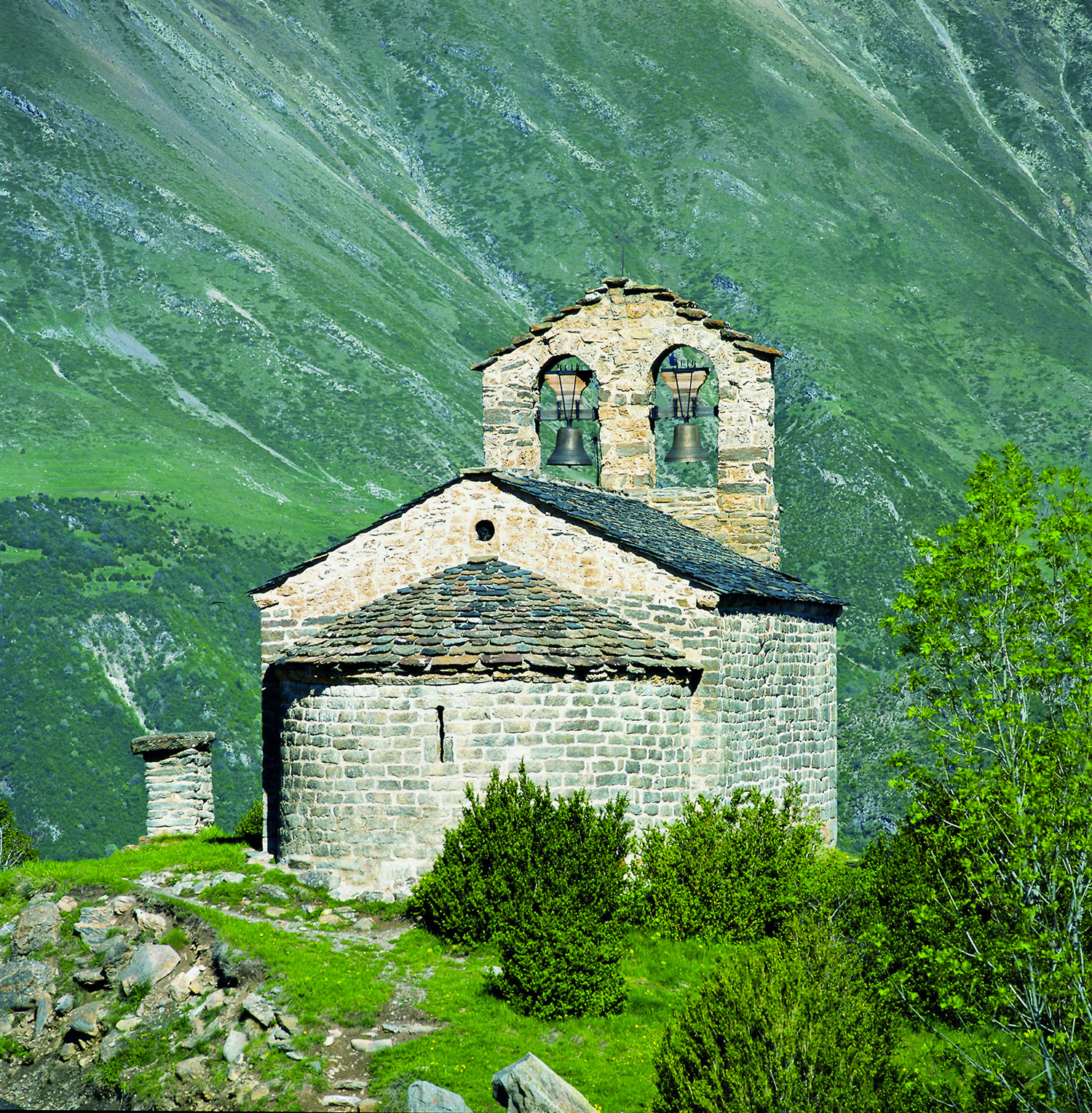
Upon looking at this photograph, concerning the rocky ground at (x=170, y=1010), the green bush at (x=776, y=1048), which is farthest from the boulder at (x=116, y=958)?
the green bush at (x=776, y=1048)

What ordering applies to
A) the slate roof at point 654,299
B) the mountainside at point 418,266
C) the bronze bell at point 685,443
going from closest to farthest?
the slate roof at point 654,299, the bronze bell at point 685,443, the mountainside at point 418,266

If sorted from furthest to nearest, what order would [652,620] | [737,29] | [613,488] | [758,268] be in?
[737,29] → [758,268] → [613,488] → [652,620]

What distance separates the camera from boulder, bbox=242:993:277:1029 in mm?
11805

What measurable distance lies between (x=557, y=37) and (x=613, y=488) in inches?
5051

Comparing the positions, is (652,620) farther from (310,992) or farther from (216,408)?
(216,408)

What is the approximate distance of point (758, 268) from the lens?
103625 millimetres

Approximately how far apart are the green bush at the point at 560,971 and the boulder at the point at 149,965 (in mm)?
3469

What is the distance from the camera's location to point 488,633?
15.0 meters

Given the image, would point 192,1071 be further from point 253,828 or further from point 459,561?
point 253,828

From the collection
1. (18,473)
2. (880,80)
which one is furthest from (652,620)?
(880,80)

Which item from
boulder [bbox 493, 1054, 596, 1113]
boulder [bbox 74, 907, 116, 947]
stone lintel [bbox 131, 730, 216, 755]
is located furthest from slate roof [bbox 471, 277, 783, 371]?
boulder [bbox 493, 1054, 596, 1113]

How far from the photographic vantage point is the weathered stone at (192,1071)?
452 inches

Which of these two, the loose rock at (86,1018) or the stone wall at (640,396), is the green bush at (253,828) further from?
the stone wall at (640,396)

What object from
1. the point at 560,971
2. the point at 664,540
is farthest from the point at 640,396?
the point at 560,971
